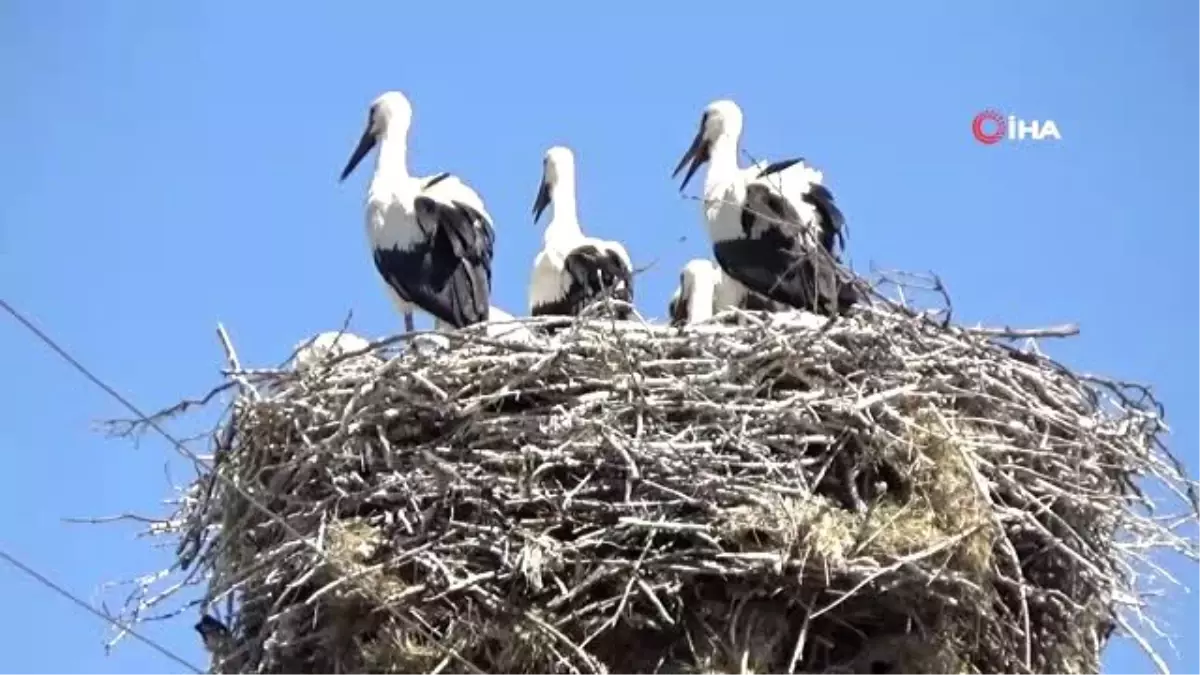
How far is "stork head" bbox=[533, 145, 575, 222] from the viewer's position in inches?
388

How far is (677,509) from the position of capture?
7.05 meters

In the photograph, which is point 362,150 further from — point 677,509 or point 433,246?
point 677,509

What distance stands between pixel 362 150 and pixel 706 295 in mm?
1453

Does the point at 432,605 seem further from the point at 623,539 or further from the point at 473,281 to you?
the point at 473,281

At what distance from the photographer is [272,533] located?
7.38m

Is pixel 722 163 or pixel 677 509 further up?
pixel 722 163

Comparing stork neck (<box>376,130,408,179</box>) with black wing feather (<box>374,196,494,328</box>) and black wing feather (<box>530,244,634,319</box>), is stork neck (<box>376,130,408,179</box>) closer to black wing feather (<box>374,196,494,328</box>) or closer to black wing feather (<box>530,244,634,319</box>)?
black wing feather (<box>374,196,494,328</box>)

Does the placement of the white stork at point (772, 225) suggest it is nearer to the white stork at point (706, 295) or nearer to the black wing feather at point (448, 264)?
the white stork at point (706, 295)

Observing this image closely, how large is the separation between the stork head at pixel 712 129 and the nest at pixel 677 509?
2026mm

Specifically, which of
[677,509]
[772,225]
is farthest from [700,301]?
[677,509]

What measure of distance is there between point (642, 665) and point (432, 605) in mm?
546

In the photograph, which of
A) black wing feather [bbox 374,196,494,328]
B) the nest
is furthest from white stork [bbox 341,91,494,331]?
the nest

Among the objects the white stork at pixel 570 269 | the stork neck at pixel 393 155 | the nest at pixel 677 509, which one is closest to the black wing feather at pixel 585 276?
the white stork at pixel 570 269

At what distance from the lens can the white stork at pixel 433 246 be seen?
9.05m
